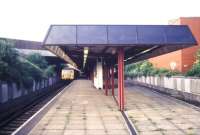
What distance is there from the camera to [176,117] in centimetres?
1923

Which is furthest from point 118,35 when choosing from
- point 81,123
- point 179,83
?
point 179,83

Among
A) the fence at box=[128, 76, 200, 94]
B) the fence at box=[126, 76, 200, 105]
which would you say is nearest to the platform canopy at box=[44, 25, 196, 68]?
the fence at box=[126, 76, 200, 105]

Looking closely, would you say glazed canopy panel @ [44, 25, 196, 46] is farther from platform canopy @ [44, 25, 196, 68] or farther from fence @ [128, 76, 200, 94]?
fence @ [128, 76, 200, 94]

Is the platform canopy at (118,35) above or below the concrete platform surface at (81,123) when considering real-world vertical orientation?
above

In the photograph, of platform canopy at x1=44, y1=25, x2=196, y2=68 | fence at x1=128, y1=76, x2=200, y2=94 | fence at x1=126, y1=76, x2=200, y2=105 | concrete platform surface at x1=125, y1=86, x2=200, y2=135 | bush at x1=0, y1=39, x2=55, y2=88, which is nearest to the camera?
concrete platform surface at x1=125, y1=86, x2=200, y2=135

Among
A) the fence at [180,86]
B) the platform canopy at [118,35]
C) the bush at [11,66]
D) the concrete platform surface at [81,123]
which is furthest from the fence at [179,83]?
the bush at [11,66]

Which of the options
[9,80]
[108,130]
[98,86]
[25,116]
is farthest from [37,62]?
[108,130]

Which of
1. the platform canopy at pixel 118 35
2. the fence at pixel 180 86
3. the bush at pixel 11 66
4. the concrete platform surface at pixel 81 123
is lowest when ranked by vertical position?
the concrete platform surface at pixel 81 123

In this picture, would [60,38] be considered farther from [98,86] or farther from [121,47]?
[98,86]

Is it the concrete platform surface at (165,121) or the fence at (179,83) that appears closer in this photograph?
the concrete platform surface at (165,121)

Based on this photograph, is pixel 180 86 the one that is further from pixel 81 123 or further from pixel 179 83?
pixel 81 123

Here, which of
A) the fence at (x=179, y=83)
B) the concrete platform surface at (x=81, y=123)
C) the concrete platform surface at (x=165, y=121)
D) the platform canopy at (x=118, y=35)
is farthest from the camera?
the fence at (x=179, y=83)

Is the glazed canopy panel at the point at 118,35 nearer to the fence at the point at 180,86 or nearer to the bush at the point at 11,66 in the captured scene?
the bush at the point at 11,66

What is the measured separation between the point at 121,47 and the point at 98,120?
20.0ft
